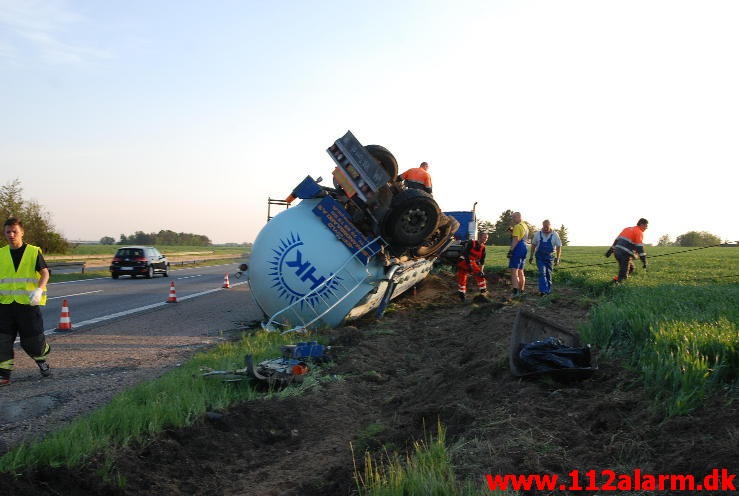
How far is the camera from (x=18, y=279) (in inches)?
256

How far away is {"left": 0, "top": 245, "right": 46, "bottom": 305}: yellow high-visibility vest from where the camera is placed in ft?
21.2

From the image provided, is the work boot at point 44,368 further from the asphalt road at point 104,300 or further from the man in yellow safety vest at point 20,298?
the asphalt road at point 104,300

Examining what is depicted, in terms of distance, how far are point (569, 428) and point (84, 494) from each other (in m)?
2.89

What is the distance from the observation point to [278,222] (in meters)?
9.49

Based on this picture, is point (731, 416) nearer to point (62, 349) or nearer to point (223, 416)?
point (223, 416)

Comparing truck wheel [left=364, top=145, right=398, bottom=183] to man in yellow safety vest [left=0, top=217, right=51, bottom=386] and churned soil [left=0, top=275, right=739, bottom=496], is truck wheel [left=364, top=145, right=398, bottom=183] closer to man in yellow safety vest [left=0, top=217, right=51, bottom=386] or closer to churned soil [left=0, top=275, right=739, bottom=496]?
churned soil [left=0, top=275, right=739, bottom=496]

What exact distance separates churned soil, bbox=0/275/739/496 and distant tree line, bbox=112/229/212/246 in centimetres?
9624

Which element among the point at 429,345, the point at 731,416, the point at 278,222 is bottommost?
the point at 429,345

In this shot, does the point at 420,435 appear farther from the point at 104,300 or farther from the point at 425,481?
the point at 104,300

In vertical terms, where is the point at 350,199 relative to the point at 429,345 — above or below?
above

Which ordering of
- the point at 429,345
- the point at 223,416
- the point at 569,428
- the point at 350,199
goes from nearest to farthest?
the point at 569,428 → the point at 223,416 → the point at 429,345 → the point at 350,199

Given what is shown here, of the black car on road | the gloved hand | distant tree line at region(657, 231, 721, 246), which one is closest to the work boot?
the gloved hand

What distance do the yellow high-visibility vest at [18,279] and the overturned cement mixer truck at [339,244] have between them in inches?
134

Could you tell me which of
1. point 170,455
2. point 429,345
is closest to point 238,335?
point 429,345
